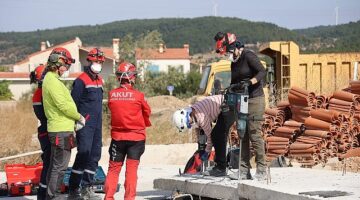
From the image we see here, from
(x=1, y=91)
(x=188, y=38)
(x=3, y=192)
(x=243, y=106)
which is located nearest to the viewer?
(x=243, y=106)

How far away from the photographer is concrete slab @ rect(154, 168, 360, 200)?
8.39 m

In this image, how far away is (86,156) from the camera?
10.5 meters

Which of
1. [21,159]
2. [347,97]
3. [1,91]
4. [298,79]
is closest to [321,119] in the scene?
[347,97]

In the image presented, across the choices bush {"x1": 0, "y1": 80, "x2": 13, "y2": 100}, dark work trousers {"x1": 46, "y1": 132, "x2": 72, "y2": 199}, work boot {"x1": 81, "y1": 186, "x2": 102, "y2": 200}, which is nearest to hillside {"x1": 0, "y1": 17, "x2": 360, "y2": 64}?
bush {"x1": 0, "y1": 80, "x2": 13, "y2": 100}

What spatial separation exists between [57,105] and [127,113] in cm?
94

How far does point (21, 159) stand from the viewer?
16547mm

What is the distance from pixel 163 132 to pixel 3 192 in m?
10.5

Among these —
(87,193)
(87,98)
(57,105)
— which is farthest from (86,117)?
(87,193)

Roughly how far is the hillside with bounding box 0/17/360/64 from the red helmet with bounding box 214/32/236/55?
407 ft

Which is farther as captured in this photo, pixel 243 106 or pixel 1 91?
pixel 1 91

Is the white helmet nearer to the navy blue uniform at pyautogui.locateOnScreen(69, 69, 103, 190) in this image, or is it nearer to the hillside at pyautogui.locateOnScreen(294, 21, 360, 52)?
the navy blue uniform at pyautogui.locateOnScreen(69, 69, 103, 190)

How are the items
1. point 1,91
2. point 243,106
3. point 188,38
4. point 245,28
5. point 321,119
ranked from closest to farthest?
point 243,106
point 321,119
point 1,91
point 245,28
point 188,38

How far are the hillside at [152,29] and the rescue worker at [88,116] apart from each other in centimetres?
12332

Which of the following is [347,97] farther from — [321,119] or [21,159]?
[21,159]
